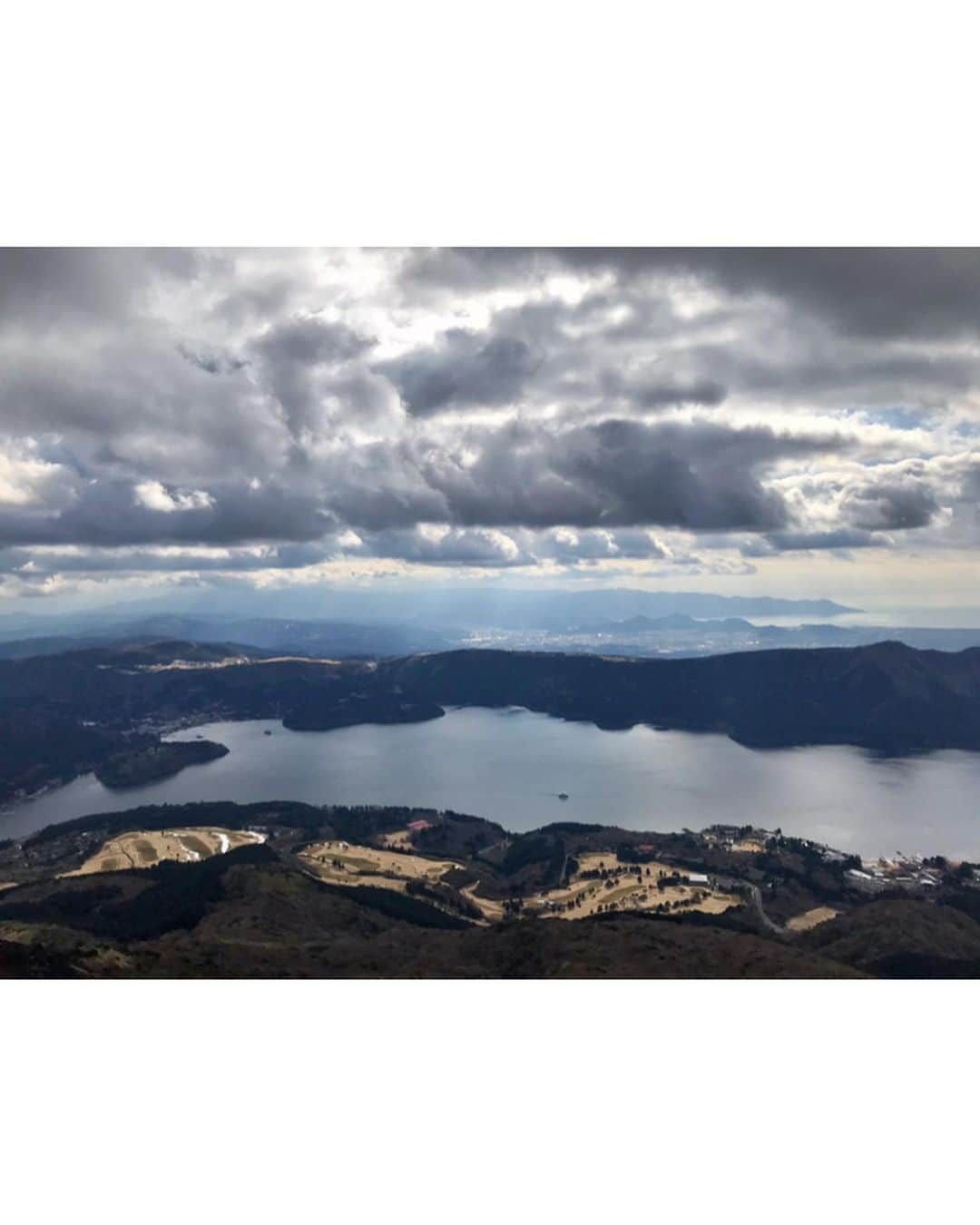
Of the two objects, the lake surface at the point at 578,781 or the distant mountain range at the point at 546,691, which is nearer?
the lake surface at the point at 578,781

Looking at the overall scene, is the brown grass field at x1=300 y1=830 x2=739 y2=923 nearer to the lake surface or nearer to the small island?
the lake surface

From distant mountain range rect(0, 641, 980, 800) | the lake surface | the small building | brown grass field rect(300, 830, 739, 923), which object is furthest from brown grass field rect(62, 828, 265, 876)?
the small building

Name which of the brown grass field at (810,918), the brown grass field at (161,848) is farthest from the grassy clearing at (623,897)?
the brown grass field at (161,848)

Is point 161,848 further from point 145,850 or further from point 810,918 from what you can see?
point 810,918

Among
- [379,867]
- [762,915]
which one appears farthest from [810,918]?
[379,867]

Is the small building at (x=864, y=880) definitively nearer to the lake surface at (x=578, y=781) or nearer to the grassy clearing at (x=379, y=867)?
the lake surface at (x=578, y=781)

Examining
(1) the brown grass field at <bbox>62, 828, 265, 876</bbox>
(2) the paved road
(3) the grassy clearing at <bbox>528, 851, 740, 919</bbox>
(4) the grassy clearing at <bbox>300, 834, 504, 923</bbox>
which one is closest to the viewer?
(2) the paved road
